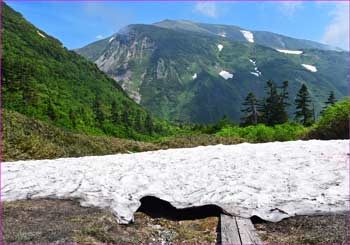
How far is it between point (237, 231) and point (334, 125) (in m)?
19.6

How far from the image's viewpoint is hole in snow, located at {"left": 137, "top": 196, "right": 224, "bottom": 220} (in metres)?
10.6

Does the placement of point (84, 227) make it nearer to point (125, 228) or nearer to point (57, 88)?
point (125, 228)

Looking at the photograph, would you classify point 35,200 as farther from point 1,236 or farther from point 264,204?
point 264,204

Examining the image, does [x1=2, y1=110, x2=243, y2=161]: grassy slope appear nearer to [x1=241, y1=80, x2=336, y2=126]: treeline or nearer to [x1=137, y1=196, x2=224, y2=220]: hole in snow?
[x1=137, y1=196, x2=224, y2=220]: hole in snow

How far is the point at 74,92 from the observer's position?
12838cm

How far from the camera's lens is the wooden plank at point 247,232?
8102mm

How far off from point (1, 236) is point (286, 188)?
726cm

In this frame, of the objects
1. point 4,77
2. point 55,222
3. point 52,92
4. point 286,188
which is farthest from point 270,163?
point 52,92

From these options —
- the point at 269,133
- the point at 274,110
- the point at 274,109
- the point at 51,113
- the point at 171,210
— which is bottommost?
the point at 171,210

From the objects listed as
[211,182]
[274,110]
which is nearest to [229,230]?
[211,182]

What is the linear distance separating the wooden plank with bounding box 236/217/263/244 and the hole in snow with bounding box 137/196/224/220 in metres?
0.90

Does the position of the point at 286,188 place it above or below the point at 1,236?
above

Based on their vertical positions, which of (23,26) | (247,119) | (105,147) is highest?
(23,26)

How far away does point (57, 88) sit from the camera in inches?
4604
